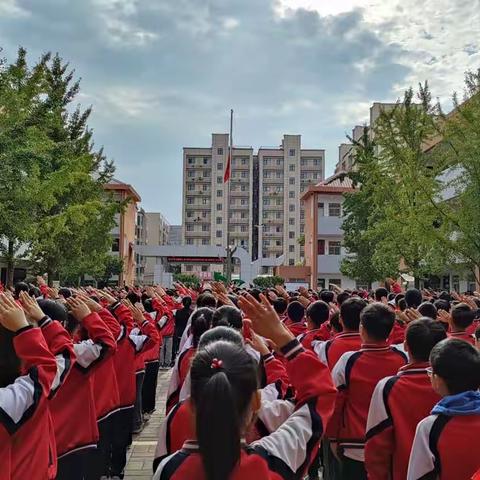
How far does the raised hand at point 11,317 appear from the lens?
2775mm

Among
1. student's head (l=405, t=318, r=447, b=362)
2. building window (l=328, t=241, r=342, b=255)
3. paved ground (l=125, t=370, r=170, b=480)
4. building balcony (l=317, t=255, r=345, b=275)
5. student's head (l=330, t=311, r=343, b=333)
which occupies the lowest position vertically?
paved ground (l=125, t=370, r=170, b=480)

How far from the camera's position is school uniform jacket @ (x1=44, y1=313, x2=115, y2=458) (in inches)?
158

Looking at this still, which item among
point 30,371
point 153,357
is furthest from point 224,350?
point 153,357

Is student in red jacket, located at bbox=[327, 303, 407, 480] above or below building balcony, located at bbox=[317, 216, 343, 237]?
below

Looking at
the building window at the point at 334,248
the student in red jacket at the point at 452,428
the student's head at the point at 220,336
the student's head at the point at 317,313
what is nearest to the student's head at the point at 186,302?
the student's head at the point at 317,313

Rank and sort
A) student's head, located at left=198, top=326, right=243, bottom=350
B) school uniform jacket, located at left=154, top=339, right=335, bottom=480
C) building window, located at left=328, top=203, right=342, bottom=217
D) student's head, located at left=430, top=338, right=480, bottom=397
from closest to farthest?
school uniform jacket, located at left=154, top=339, right=335, bottom=480
student's head, located at left=198, top=326, right=243, bottom=350
student's head, located at left=430, top=338, right=480, bottom=397
building window, located at left=328, top=203, right=342, bottom=217

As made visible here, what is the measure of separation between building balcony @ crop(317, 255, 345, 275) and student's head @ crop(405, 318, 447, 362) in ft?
140

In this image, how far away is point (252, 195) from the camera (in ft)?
304

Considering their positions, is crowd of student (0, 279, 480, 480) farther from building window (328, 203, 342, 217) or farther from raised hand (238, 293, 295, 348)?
building window (328, 203, 342, 217)

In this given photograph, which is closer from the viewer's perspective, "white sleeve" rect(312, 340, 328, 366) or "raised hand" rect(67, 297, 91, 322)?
"raised hand" rect(67, 297, 91, 322)

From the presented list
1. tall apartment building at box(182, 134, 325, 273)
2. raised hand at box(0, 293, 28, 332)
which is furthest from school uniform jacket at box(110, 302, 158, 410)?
tall apartment building at box(182, 134, 325, 273)

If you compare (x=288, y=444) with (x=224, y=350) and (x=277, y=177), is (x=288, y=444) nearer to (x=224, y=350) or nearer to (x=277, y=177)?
(x=224, y=350)

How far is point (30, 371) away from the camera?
2.81 metres

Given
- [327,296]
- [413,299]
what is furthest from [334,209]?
[413,299]
